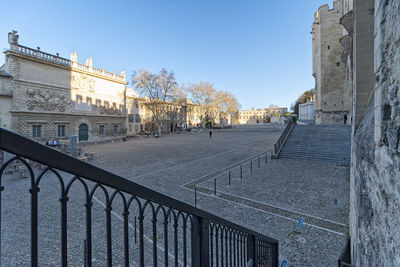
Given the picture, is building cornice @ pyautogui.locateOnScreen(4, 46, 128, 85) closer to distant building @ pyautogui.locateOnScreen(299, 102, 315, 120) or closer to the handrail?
the handrail

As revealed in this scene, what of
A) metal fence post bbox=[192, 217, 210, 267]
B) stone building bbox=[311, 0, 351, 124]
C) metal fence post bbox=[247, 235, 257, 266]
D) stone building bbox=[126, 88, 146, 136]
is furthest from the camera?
stone building bbox=[126, 88, 146, 136]

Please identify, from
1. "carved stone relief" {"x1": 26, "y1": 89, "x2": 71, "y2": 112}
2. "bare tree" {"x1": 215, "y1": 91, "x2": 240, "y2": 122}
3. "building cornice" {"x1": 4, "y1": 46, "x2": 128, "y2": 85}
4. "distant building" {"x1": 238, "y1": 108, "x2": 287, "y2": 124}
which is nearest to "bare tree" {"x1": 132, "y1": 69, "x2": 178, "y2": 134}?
"building cornice" {"x1": 4, "y1": 46, "x2": 128, "y2": 85}

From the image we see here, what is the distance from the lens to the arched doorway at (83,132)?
29.5 metres

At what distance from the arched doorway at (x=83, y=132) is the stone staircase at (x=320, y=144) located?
27610 mm

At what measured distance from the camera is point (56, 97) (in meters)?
26.4

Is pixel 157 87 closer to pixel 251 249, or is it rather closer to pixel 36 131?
pixel 36 131

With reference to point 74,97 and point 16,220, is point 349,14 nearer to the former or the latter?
point 16,220

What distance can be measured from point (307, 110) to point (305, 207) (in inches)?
1696

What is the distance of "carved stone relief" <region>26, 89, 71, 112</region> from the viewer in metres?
24.0

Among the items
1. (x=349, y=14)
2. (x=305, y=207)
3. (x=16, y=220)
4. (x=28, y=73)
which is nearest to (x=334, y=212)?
(x=305, y=207)

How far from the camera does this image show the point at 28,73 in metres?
23.9

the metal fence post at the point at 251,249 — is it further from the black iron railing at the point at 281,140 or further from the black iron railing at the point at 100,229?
the black iron railing at the point at 281,140

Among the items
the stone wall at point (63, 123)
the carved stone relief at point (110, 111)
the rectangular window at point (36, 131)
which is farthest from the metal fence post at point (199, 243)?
the carved stone relief at point (110, 111)

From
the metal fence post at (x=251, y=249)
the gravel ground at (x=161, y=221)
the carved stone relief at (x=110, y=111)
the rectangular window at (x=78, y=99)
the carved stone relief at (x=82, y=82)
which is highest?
the carved stone relief at (x=82, y=82)
